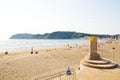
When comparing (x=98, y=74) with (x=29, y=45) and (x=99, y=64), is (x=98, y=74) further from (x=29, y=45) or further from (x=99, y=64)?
(x=29, y=45)

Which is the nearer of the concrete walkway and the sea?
the concrete walkway

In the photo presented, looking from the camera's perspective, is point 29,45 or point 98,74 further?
point 29,45

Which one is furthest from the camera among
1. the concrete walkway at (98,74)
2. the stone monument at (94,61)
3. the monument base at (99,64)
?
the stone monument at (94,61)

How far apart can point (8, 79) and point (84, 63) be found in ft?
24.2

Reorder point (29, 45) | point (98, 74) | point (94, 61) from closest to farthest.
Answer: point (98, 74) < point (94, 61) < point (29, 45)

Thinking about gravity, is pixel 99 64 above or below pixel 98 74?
above

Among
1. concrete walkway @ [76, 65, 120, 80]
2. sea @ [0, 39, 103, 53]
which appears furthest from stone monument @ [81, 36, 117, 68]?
sea @ [0, 39, 103, 53]

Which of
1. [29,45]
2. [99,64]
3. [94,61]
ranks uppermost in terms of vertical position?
[94,61]

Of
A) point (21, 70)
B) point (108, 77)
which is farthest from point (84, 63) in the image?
point (21, 70)

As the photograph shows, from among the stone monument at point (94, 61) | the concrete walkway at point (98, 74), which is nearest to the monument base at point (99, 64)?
the stone monument at point (94, 61)

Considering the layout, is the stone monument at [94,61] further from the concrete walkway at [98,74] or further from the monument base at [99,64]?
the concrete walkway at [98,74]

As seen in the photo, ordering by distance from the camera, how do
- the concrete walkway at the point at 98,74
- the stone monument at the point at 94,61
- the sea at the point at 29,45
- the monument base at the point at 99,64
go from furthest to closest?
the sea at the point at 29,45
the stone monument at the point at 94,61
the monument base at the point at 99,64
the concrete walkway at the point at 98,74

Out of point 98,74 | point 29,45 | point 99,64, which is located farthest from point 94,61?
point 29,45

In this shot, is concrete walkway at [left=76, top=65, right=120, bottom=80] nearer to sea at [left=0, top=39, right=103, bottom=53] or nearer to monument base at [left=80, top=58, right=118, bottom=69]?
monument base at [left=80, top=58, right=118, bottom=69]
